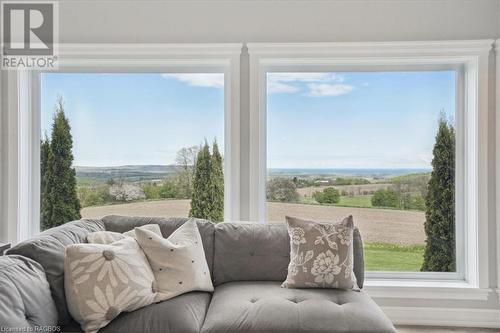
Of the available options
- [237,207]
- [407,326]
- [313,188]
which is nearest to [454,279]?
[407,326]

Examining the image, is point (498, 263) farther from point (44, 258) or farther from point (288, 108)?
point (44, 258)

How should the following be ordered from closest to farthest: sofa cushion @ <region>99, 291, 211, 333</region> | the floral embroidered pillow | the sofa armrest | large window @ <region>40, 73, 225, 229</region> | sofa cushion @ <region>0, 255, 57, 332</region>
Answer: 1. sofa cushion @ <region>0, 255, 57, 332</region>
2. sofa cushion @ <region>99, 291, 211, 333</region>
3. the floral embroidered pillow
4. the sofa armrest
5. large window @ <region>40, 73, 225, 229</region>

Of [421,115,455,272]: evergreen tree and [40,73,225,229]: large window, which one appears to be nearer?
[421,115,455,272]: evergreen tree

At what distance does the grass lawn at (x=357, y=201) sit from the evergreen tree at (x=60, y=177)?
2233 mm

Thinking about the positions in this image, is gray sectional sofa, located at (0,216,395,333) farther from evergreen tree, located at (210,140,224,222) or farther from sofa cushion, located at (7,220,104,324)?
evergreen tree, located at (210,140,224,222)

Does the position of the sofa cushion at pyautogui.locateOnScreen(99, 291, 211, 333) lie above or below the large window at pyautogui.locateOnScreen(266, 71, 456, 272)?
below

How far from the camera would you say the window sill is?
2.98m

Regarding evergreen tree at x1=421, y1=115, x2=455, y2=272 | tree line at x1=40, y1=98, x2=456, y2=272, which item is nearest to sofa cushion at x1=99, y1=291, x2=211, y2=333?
tree line at x1=40, y1=98, x2=456, y2=272

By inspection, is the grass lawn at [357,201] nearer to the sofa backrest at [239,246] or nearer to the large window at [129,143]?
the sofa backrest at [239,246]

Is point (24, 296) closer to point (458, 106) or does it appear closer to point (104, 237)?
point (104, 237)

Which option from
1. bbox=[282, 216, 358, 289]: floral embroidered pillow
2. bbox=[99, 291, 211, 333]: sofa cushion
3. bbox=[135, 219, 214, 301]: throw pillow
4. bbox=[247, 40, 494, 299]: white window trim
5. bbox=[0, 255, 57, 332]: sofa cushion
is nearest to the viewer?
bbox=[0, 255, 57, 332]: sofa cushion

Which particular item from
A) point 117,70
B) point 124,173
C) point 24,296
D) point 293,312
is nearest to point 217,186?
point 124,173

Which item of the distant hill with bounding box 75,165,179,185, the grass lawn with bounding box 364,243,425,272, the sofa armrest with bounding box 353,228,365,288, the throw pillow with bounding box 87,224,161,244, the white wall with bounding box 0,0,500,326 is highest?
the white wall with bounding box 0,0,500,326

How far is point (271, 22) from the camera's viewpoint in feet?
10.1
